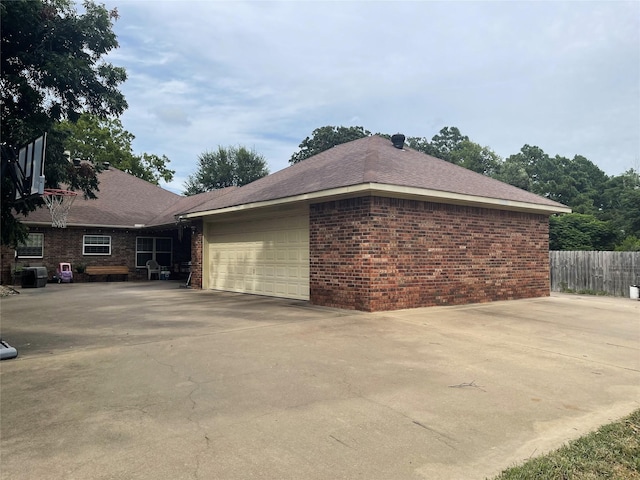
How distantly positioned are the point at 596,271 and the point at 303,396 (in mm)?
16066

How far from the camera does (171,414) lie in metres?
→ 3.61

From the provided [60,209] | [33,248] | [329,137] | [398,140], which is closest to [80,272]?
[33,248]

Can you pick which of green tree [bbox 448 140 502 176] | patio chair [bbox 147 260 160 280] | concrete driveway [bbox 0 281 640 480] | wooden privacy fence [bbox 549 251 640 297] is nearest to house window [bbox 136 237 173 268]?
patio chair [bbox 147 260 160 280]

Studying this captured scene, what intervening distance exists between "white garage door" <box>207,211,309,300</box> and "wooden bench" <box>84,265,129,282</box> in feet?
25.7

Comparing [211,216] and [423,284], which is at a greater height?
[211,216]

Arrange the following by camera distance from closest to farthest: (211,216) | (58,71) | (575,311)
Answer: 1. (58,71)
2. (575,311)
3. (211,216)

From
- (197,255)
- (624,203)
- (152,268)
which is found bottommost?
(152,268)

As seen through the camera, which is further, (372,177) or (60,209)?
(60,209)

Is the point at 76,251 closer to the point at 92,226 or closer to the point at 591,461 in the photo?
the point at 92,226

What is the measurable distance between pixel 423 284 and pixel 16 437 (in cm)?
830

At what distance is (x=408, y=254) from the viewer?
967 centimetres

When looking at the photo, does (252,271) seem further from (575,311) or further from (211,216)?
(575,311)

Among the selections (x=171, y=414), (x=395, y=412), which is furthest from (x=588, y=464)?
(x=171, y=414)

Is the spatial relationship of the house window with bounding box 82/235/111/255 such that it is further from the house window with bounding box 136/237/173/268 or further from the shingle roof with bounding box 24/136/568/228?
the shingle roof with bounding box 24/136/568/228
